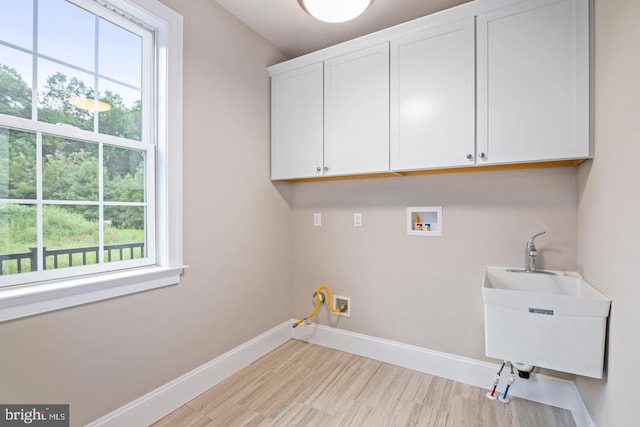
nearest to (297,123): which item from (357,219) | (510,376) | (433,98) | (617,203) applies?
(357,219)

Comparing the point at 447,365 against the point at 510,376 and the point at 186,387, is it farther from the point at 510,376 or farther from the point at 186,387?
the point at 186,387

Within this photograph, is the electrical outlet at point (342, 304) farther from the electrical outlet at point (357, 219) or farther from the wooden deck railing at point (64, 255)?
the wooden deck railing at point (64, 255)

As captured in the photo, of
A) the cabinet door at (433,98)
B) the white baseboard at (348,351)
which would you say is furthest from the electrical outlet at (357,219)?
the white baseboard at (348,351)

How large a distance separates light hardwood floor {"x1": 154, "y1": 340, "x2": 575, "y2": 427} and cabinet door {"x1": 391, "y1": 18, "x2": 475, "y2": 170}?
1494mm

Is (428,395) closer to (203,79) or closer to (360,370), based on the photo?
(360,370)

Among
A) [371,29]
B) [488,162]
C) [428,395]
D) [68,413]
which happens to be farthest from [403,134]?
[68,413]

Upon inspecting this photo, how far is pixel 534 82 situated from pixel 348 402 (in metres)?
2.17

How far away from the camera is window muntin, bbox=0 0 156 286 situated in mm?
1305

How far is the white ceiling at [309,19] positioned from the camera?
206 centimetres

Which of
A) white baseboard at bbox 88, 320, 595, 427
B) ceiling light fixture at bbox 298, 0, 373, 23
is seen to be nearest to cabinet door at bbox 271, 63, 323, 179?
ceiling light fixture at bbox 298, 0, 373, 23

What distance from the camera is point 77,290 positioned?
1.41 m

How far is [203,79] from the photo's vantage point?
2018 mm

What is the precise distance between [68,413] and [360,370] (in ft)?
5.69

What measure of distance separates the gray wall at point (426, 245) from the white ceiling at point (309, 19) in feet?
3.85
